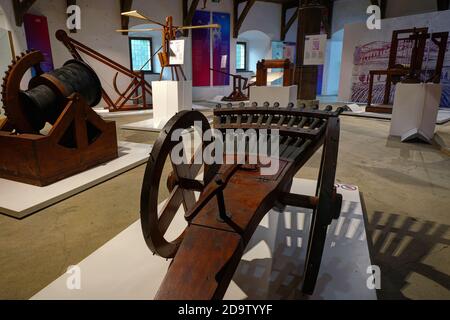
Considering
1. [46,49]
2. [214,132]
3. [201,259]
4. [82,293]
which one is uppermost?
[46,49]

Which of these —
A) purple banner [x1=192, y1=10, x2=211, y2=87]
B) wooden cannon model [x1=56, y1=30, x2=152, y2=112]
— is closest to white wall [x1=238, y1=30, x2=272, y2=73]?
purple banner [x1=192, y1=10, x2=211, y2=87]

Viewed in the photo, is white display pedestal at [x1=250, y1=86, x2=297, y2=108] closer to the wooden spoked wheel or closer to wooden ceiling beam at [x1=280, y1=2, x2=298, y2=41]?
the wooden spoked wheel

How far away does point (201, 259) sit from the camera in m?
1.00

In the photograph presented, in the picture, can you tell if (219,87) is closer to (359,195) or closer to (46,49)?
(46,49)

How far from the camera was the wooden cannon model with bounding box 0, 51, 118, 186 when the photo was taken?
265 centimetres

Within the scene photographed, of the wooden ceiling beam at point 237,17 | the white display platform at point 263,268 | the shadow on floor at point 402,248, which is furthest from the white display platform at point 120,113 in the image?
the shadow on floor at point 402,248

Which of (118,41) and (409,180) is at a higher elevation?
(118,41)

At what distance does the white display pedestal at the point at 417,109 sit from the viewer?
179 inches

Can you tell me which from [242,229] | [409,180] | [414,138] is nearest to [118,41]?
[414,138]

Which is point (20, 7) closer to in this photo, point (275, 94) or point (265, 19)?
point (275, 94)

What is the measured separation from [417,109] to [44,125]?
4809 millimetres

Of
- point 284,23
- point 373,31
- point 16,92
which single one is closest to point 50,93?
point 16,92

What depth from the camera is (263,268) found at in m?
1.56
